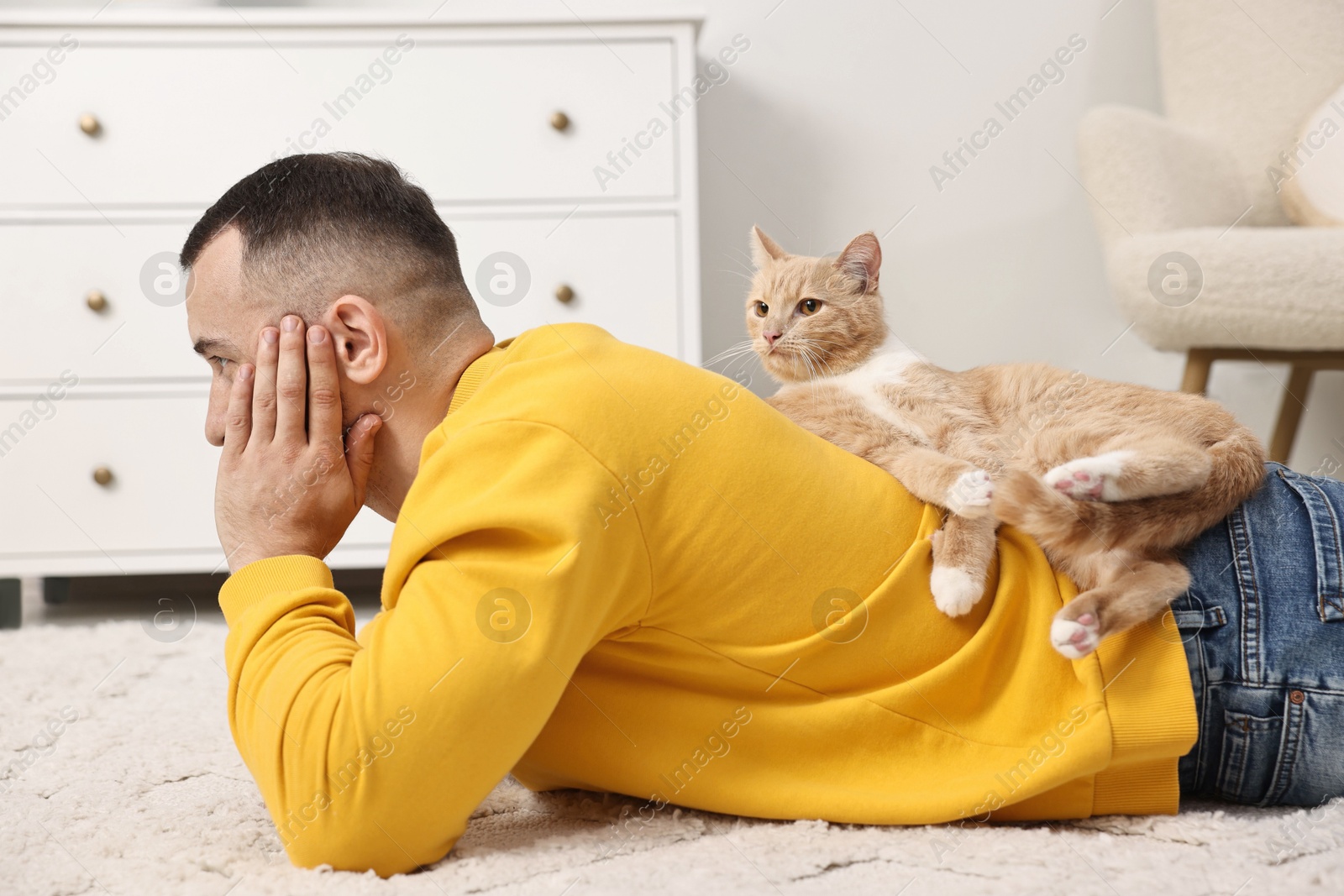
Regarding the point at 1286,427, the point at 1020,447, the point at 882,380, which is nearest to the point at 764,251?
the point at 882,380

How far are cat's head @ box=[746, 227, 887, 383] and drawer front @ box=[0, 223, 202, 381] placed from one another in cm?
114

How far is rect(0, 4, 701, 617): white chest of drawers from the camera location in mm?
1764

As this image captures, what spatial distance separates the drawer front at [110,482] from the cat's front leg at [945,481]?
121 cm

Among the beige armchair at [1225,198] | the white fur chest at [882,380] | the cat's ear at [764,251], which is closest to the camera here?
the white fur chest at [882,380]

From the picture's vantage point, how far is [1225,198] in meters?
2.00

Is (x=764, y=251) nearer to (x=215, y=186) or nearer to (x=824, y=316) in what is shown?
(x=824, y=316)

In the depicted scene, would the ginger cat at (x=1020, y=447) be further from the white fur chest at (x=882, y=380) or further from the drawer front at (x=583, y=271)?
the drawer front at (x=583, y=271)

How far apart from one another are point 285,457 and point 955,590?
560 millimetres

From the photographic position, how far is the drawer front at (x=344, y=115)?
1.76m

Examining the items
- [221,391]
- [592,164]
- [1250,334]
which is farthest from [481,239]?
[1250,334]

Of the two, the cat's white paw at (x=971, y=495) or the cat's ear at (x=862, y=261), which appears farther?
the cat's ear at (x=862, y=261)

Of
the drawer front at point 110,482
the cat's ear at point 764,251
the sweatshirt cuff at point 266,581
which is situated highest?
the cat's ear at point 764,251

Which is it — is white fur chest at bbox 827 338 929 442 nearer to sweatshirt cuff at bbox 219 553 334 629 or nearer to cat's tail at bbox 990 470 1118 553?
cat's tail at bbox 990 470 1118 553

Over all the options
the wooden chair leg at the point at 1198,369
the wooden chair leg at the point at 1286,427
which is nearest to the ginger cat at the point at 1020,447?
the wooden chair leg at the point at 1198,369
